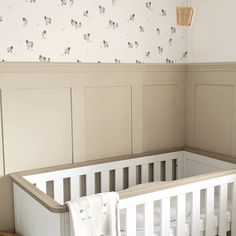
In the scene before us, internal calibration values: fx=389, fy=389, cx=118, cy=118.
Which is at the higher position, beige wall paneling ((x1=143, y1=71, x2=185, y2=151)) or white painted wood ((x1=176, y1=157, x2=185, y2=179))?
beige wall paneling ((x1=143, y1=71, x2=185, y2=151))

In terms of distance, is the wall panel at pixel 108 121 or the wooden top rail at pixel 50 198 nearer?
the wooden top rail at pixel 50 198

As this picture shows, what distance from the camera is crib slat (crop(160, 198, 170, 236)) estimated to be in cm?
201

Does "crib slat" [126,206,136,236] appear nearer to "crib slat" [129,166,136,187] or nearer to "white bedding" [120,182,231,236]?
"white bedding" [120,182,231,236]

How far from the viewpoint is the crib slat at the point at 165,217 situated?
2.01m

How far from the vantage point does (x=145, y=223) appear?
1.95 metres

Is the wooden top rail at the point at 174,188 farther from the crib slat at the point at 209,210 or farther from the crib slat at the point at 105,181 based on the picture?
the crib slat at the point at 105,181

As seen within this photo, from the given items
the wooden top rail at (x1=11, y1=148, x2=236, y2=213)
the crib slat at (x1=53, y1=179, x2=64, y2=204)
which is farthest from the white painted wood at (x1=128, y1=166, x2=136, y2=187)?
the crib slat at (x1=53, y1=179, x2=64, y2=204)

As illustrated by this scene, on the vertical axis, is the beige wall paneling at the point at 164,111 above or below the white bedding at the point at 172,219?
above

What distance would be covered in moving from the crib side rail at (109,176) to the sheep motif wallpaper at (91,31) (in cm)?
70

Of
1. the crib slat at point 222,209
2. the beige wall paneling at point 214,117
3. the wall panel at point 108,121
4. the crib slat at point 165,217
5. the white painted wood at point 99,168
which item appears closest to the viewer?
the crib slat at point 165,217

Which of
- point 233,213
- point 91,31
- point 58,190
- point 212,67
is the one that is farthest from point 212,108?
point 58,190

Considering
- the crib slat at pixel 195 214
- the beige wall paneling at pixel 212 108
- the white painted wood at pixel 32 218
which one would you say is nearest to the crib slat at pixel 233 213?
the crib slat at pixel 195 214

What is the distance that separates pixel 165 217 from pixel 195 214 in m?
0.21

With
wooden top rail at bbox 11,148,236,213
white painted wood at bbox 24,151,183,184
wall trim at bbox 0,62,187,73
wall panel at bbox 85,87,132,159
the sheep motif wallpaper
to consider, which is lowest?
white painted wood at bbox 24,151,183,184
